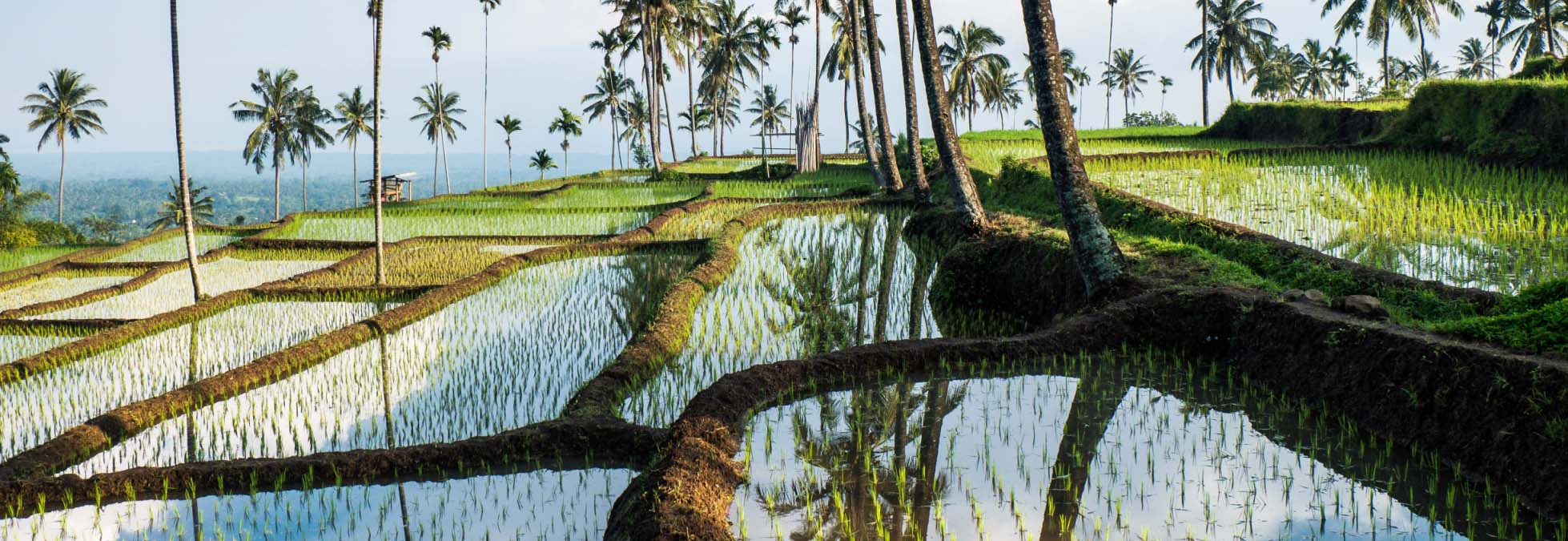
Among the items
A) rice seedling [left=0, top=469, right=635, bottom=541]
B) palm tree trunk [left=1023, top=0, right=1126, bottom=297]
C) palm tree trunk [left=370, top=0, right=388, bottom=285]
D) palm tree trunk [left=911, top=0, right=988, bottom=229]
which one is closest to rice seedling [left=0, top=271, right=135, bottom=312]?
palm tree trunk [left=370, top=0, right=388, bottom=285]

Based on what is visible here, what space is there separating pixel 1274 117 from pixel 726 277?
12.3 meters

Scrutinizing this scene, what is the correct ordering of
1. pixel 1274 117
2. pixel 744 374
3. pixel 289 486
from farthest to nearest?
pixel 1274 117
pixel 744 374
pixel 289 486

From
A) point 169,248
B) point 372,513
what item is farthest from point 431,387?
point 169,248

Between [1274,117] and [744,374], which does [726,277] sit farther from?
[1274,117]

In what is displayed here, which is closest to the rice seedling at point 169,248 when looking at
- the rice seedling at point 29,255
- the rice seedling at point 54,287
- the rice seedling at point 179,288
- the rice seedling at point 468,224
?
the rice seedling at point 54,287

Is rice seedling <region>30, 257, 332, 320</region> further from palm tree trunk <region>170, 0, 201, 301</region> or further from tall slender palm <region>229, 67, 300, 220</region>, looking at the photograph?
tall slender palm <region>229, 67, 300, 220</region>

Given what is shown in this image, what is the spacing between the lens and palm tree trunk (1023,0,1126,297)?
25.7ft

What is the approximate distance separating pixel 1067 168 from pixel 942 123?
4905 millimetres

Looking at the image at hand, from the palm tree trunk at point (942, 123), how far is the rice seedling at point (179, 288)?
8.57 metres

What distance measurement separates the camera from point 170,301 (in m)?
12.5

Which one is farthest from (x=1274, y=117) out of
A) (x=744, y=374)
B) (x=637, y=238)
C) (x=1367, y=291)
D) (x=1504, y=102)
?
(x=744, y=374)

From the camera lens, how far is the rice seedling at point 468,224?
60.1 feet

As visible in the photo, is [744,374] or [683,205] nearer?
[744,374]

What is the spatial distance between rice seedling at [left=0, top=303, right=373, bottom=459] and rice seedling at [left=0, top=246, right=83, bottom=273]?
1069 centimetres
